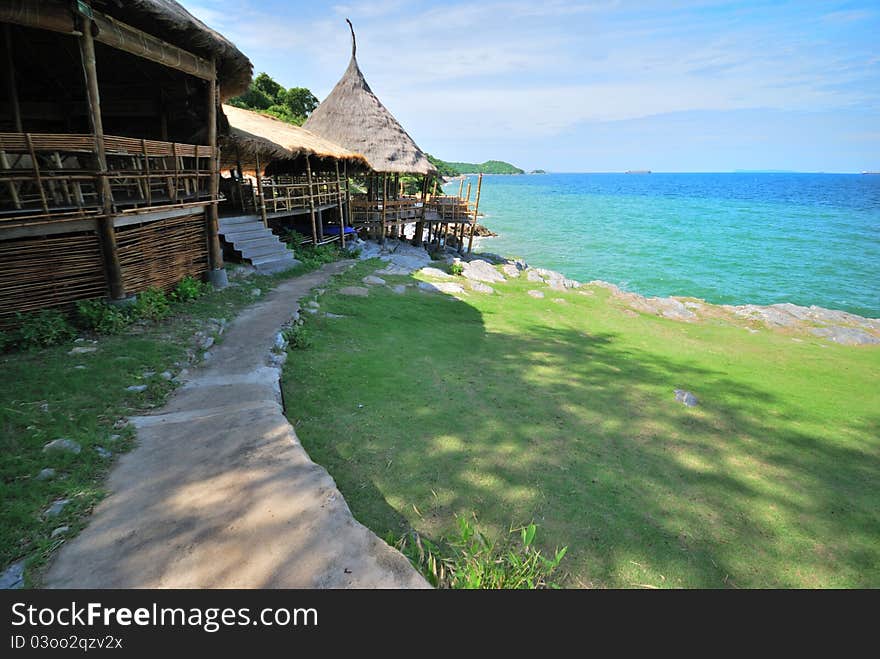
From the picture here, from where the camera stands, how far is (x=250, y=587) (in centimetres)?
259

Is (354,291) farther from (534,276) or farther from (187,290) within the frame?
(534,276)

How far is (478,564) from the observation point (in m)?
3.24

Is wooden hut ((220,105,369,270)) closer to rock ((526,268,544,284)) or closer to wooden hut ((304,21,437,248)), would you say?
wooden hut ((304,21,437,248))

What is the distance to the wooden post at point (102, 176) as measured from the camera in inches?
251

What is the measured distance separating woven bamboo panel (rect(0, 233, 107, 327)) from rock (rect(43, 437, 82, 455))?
10.8ft

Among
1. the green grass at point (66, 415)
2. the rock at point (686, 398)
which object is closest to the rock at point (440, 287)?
the rock at point (686, 398)

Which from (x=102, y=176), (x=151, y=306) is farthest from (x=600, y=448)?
(x=102, y=176)

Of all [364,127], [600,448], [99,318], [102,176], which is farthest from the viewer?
[364,127]

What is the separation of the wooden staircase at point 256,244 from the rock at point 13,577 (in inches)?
390

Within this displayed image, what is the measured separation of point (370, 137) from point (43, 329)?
54.2ft

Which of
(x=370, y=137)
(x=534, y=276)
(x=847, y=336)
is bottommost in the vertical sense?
(x=847, y=336)
